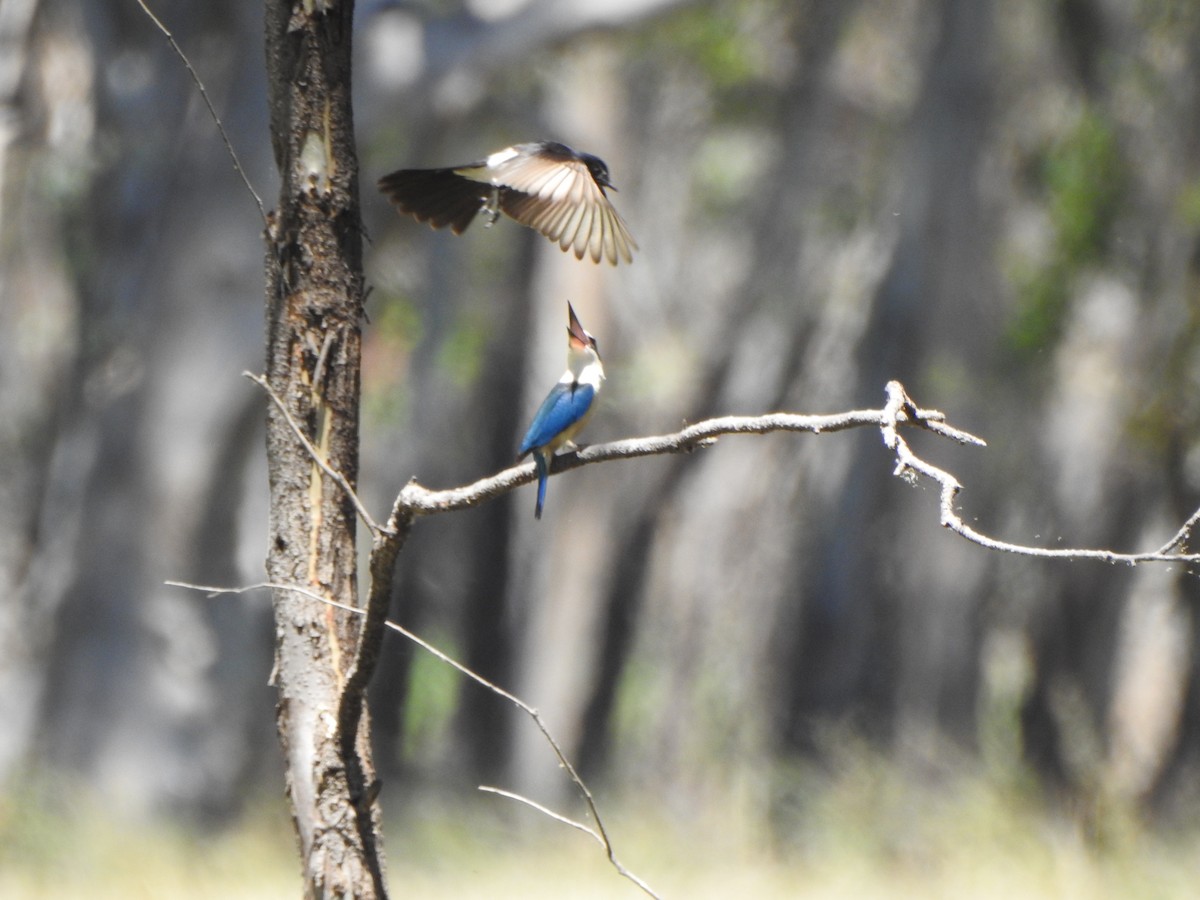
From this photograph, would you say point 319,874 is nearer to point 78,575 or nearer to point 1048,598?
point 78,575

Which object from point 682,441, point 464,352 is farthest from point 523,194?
point 464,352

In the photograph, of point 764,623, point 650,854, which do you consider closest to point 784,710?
point 764,623

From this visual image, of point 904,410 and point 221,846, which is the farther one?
point 221,846

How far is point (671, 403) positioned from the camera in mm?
13625

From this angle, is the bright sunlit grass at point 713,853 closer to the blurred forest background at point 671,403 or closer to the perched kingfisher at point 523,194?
the blurred forest background at point 671,403

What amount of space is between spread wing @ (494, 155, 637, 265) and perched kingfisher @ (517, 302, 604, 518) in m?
0.20

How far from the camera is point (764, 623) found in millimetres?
13867

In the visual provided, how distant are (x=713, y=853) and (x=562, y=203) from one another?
7.15 metres

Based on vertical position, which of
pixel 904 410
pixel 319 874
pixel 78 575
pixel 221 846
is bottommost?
pixel 319 874

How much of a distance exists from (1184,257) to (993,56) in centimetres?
256

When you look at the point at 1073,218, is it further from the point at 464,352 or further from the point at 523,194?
the point at 523,194

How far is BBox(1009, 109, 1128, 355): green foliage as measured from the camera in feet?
37.4

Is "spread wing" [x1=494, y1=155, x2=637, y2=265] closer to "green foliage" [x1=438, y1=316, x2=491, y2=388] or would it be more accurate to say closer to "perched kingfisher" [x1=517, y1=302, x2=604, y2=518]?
"perched kingfisher" [x1=517, y1=302, x2=604, y2=518]

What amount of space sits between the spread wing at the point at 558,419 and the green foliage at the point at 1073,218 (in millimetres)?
8123
